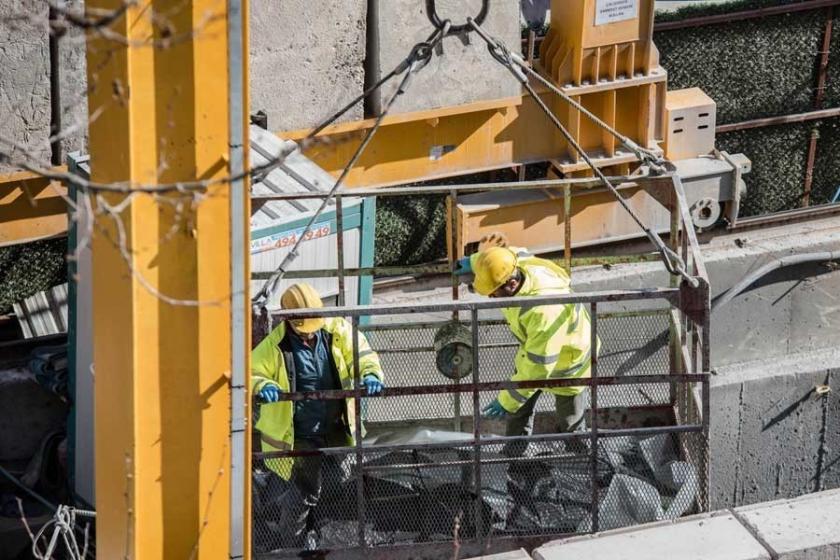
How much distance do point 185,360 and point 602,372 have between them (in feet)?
14.2

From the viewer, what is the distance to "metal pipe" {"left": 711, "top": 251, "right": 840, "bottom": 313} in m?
10.9

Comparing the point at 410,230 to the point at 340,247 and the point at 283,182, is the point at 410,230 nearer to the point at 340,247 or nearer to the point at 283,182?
the point at 283,182

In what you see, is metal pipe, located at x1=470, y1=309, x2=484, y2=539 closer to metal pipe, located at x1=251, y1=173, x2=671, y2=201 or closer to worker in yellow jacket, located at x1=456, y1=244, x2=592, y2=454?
worker in yellow jacket, located at x1=456, y1=244, x2=592, y2=454

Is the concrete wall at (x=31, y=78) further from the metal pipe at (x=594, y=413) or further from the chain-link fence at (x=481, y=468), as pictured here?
the metal pipe at (x=594, y=413)

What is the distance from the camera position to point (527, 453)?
26.2 ft

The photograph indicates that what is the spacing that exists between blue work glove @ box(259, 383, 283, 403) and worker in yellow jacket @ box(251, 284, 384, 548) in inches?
2.8

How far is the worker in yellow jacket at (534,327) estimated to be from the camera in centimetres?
775

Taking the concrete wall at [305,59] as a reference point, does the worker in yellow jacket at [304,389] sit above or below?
below

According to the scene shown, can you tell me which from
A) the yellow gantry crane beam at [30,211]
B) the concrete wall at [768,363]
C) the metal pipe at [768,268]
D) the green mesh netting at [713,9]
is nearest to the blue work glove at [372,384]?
the concrete wall at [768,363]

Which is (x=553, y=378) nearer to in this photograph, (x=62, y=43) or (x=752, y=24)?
(x=62, y=43)

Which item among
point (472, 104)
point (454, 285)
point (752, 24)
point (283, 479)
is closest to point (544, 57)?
point (472, 104)

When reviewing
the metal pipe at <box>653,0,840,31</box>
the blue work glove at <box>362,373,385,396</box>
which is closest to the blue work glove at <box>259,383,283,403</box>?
the blue work glove at <box>362,373,385,396</box>

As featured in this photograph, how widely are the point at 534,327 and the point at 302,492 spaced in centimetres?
157

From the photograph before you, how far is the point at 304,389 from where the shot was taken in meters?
7.55
